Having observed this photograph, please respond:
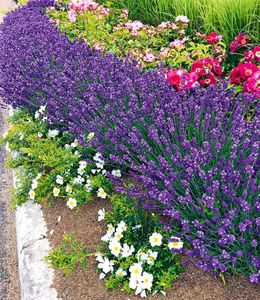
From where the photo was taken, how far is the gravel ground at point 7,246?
3.21 meters

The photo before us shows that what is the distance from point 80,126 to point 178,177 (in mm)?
1033

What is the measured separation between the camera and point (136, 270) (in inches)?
95.8

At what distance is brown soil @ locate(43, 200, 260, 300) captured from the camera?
231 cm

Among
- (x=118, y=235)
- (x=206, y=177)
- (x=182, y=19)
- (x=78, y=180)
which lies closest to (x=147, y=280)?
(x=118, y=235)

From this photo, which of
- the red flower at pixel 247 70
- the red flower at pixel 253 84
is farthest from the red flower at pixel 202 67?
the red flower at pixel 253 84

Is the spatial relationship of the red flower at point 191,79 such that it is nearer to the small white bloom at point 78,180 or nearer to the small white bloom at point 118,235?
the small white bloom at point 78,180

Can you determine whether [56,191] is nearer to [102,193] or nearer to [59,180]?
[59,180]

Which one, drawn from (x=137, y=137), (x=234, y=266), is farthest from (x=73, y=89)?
(x=234, y=266)

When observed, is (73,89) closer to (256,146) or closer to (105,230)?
(105,230)

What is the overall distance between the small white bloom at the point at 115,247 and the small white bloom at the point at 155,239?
20 centimetres

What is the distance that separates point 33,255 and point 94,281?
21.7 inches

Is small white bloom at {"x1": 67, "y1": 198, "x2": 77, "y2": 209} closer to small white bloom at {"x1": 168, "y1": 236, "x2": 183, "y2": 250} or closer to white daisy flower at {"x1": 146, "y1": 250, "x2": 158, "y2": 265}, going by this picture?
white daisy flower at {"x1": 146, "y1": 250, "x2": 158, "y2": 265}

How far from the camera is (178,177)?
8.11 ft

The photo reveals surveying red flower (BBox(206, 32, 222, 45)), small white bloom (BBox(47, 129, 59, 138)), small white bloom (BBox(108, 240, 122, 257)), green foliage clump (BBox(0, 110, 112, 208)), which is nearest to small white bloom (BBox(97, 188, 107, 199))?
green foliage clump (BBox(0, 110, 112, 208))
